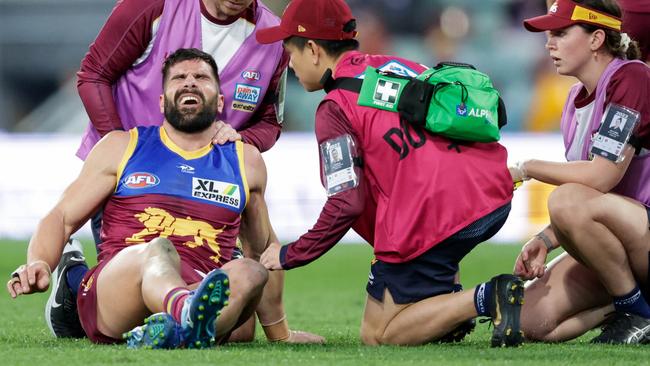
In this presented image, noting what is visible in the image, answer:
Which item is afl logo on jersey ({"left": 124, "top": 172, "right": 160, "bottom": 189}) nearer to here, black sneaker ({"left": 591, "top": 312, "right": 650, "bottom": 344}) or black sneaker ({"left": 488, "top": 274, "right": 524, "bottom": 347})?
black sneaker ({"left": 488, "top": 274, "right": 524, "bottom": 347})

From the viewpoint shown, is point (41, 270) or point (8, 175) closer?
point (41, 270)

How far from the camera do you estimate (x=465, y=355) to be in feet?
16.1

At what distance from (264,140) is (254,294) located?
1448mm

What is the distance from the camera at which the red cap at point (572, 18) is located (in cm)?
575

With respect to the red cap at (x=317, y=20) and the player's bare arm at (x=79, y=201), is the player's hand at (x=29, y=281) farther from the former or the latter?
the red cap at (x=317, y=20)

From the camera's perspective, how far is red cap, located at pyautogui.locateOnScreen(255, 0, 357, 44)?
5535 mm

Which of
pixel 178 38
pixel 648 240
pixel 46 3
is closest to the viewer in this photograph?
pixel 648 240

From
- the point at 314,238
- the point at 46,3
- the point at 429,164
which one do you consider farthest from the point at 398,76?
the point at 46,3

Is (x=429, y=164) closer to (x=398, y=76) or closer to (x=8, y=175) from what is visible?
(x=398, y=76)

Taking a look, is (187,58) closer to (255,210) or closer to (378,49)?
(255,210)

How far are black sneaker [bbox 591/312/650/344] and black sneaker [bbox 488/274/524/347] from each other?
30.0 inches

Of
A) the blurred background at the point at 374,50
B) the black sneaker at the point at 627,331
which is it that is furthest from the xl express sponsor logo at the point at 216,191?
the blurred background at the point at 374,50

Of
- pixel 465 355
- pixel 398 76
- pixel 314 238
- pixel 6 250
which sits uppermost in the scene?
pixel 398 76

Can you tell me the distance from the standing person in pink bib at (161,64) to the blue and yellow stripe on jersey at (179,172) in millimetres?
422
